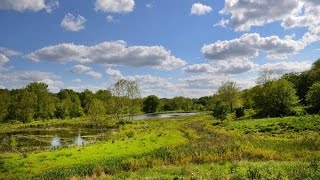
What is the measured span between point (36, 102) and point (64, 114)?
15.3 m

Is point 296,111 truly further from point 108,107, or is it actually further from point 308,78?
point 108,107

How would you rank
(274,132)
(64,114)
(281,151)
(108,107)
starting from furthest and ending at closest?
(64,114) < (108,107) < (274,132) < (281,151)

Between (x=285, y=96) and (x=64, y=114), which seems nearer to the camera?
(x=285, y=96)

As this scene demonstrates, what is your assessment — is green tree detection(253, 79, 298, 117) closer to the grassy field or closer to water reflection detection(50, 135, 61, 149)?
the grassy field

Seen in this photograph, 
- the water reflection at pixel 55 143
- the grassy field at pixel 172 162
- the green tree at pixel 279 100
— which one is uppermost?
the green tree at pixel 279 100

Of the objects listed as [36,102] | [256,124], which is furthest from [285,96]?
[36,102]

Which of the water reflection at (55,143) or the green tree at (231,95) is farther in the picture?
the green tree at (231,95)

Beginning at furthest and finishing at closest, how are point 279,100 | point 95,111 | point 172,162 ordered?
point 95,111, point 279,100, point 172,162

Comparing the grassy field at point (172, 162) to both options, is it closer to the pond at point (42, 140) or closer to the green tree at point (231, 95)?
the pond at point (42, 140)

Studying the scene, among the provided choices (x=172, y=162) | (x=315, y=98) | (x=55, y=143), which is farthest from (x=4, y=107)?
(x=172, y=162)

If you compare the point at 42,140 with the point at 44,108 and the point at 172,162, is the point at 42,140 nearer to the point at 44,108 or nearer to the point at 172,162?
the point at 172,162

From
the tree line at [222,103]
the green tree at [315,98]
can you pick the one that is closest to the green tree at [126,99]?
the tree line at [222,103]

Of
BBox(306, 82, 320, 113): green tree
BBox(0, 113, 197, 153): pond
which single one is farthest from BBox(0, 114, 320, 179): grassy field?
BBox(306, 82, 320, 113): green tree

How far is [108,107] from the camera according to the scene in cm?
13475
